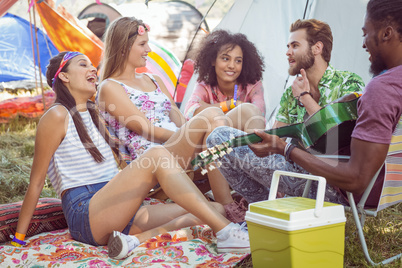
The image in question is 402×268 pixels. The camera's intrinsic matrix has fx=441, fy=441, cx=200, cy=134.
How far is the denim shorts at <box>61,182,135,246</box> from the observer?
2.01 m

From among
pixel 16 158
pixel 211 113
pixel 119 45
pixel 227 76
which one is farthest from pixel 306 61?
pixel 16 158

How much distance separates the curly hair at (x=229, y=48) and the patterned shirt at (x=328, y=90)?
2.04 feet

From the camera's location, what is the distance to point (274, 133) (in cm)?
184

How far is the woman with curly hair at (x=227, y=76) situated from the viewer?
335cm

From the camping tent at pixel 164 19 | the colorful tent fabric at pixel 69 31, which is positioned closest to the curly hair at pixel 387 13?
the camping tent at pixel 164 19

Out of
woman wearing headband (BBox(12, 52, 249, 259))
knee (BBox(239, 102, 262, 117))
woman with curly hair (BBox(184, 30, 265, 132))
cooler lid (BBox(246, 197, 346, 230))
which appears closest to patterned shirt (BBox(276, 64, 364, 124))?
knee (BBox(239, 102, 262, 117))

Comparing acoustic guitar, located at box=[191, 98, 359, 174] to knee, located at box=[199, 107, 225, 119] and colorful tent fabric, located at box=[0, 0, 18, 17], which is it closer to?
knee, located at box=[199, 107, 225, 119]

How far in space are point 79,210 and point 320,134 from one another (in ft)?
3.67

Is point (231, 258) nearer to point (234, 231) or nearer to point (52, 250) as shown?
point (234, 231)

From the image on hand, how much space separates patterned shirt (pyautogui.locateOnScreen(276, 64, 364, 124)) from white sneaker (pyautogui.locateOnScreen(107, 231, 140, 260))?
1.35m

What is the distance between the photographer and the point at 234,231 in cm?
193

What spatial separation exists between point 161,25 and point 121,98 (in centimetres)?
378

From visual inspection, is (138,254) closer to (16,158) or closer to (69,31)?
(16,158)

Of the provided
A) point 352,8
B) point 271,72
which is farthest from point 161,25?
point 352,8
